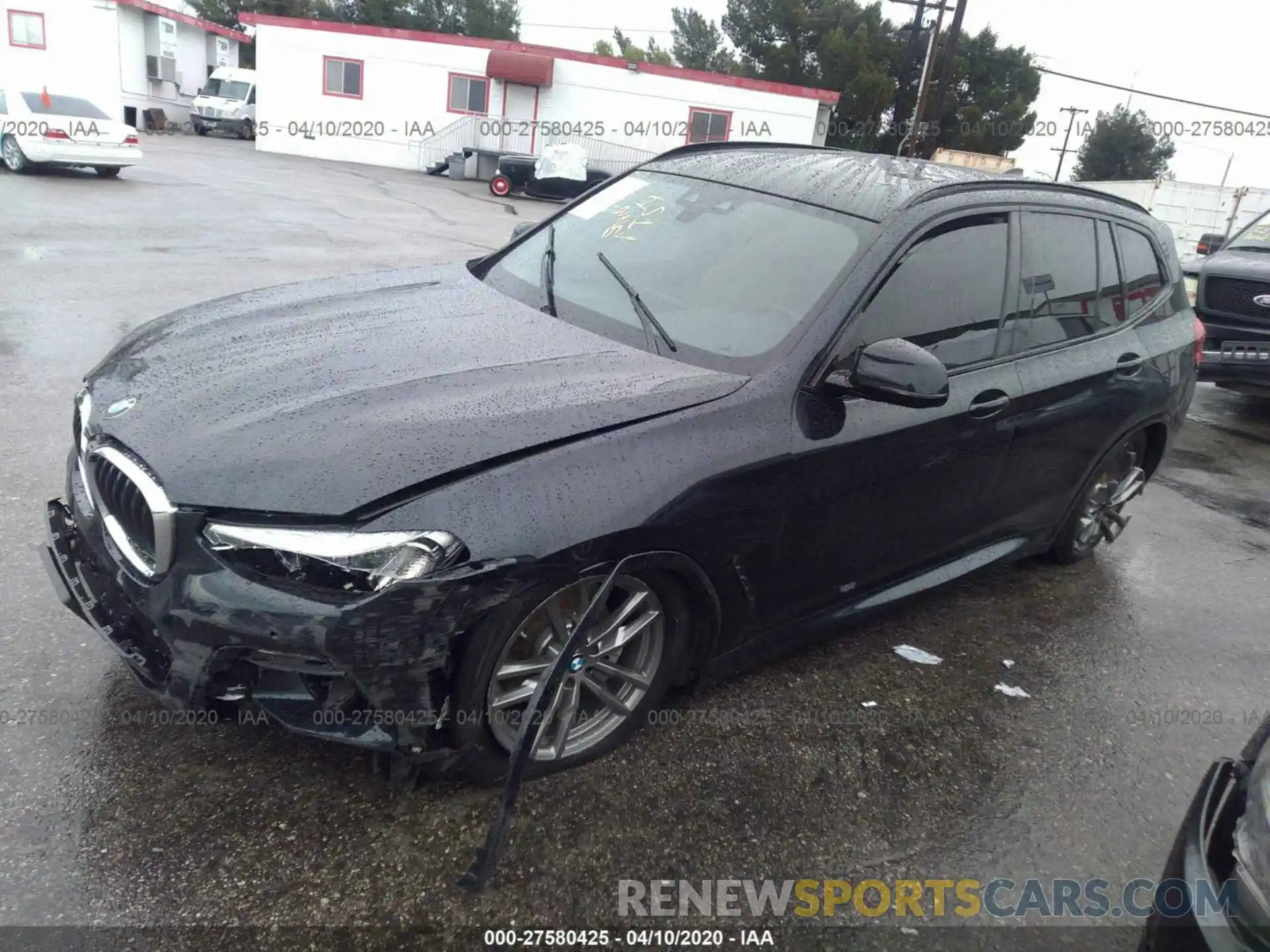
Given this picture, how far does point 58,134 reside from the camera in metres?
15.9

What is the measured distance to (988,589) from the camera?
4422 mm

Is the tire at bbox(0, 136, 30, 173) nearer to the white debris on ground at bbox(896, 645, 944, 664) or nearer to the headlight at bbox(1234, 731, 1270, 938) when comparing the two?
the white debris on ground at bbox(896, 645, 944, 664)

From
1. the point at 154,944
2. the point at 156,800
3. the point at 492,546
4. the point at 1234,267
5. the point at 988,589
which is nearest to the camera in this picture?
the point at 154,944

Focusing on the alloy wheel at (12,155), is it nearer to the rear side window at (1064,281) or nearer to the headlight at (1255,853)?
the rear side window at (1064,281)

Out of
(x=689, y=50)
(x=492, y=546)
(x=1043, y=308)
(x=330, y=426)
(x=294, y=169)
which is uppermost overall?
(x=689, y=50)

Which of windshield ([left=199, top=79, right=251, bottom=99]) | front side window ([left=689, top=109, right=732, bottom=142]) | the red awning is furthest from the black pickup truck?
windshield ([left=199, top=79, right=251, bottom=99])

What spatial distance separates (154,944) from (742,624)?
1.76 m

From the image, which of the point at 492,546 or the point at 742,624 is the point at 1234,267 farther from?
the point at 492,546

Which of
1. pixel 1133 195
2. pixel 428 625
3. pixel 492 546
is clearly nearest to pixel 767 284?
pixel 492 546

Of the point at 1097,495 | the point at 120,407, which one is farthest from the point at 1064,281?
the point at 120,407

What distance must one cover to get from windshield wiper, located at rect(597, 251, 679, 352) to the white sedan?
16646mm

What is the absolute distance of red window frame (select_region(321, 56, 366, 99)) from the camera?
29.5 metres

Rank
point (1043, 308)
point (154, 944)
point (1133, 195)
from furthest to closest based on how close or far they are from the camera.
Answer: point (1133, 195), point (1043, 308), point (154, 944)

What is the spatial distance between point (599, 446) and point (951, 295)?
1626 millimetres
